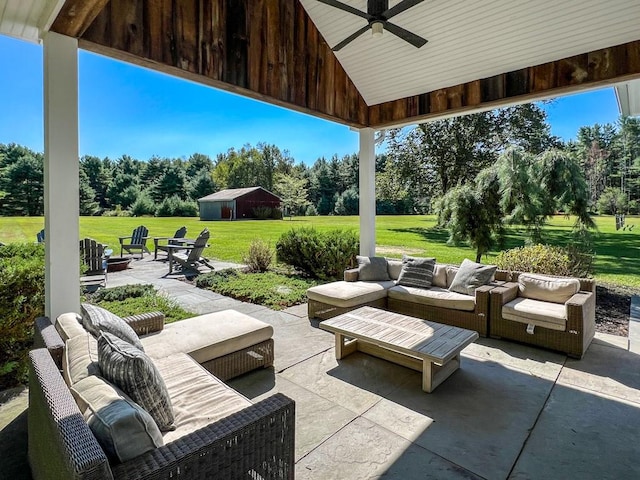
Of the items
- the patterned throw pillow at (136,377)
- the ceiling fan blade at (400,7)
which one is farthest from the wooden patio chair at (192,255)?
the patterned throw pillow at (136,377)

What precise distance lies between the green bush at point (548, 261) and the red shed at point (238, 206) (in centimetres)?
1819

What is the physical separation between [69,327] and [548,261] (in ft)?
19.3

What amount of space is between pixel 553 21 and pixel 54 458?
5.43 meters

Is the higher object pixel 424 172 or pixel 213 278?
pixel 424 172

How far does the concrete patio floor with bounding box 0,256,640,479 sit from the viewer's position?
2049 mm

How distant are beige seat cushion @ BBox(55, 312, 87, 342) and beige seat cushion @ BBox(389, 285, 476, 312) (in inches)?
144

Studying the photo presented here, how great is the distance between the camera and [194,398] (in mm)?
1965

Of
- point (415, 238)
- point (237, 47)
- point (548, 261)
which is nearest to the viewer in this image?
point (237, 47)

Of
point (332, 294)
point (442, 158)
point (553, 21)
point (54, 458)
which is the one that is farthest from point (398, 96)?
point (442, 158)

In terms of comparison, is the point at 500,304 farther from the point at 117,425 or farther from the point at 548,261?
the point at 117,425

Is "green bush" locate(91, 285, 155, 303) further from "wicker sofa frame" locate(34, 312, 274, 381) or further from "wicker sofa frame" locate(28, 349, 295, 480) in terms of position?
"wicker sofa frame" locate(28, 349, 295, 480)

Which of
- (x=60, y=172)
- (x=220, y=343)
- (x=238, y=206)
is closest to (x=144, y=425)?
(x=220, y=343)

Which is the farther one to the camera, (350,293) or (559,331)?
(350,293)

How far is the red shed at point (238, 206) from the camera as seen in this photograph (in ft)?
71.2
